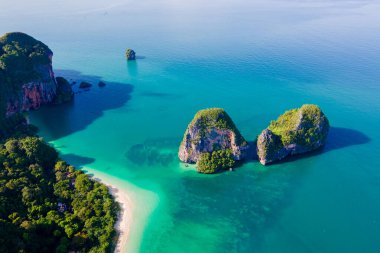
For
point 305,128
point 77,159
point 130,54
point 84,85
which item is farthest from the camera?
point 130,54

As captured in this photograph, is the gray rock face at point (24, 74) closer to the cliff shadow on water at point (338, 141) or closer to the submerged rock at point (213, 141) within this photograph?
the submerged rock at point (213, 141)

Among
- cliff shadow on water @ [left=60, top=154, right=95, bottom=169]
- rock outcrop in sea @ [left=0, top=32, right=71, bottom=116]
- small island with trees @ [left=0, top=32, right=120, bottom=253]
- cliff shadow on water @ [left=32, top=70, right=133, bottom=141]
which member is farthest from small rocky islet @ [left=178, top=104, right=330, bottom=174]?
rock outcrop in sea @ [left=0, top=32, right=71, bottom=116]

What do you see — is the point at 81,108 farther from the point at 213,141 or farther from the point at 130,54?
the point at 213,141

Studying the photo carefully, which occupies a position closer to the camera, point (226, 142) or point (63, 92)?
point (226, 142)

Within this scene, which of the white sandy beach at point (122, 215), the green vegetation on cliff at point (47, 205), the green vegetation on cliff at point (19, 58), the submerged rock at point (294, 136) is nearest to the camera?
the green vegetation on cliff at point (47, 205)

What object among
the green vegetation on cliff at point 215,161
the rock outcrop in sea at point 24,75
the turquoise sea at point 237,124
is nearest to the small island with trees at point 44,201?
the rock outcrop in sea at point 24,75

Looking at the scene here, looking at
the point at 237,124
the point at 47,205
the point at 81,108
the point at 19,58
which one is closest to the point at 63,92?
the point at 81,108
